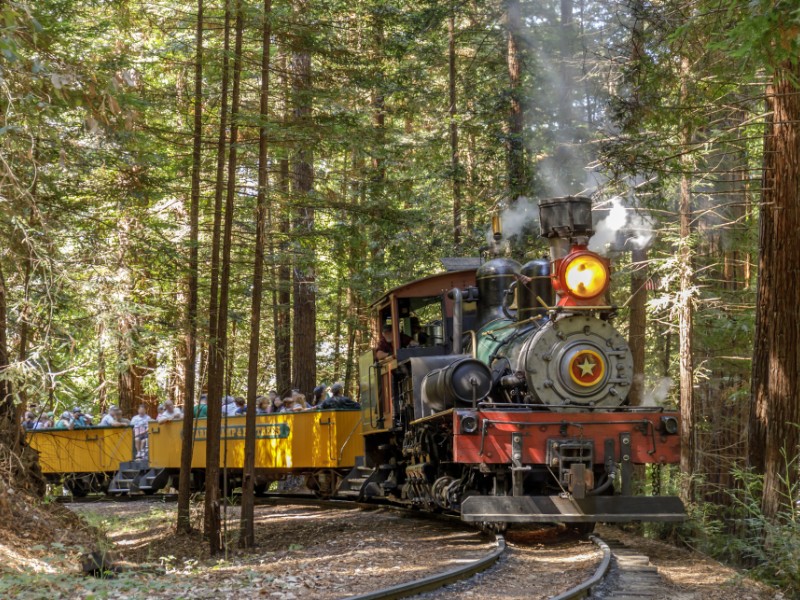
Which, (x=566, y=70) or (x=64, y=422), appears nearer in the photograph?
(x=64, y=422)

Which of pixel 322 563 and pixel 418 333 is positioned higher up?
pixel 418 333

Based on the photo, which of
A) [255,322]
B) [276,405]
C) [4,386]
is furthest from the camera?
[276,405]

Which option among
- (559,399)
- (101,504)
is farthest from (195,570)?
(101,504)

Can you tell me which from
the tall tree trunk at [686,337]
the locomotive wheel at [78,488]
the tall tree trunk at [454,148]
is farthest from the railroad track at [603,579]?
the locomotive wheel at [78,488]

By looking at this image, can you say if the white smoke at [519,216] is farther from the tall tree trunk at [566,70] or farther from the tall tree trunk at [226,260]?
the tall tree trunk at [226,260]

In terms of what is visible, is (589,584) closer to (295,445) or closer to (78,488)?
(295,445)

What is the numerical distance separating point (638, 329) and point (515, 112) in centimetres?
515

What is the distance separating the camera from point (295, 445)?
17047 mm

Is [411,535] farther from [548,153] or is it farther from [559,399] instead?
[548,153]

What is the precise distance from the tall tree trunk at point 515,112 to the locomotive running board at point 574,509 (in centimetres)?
936

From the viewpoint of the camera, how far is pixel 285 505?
1756 cm

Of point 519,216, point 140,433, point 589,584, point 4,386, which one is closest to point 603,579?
point 589,584

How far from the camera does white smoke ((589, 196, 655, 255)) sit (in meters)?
18.5

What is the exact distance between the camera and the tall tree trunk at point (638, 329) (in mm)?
18266
